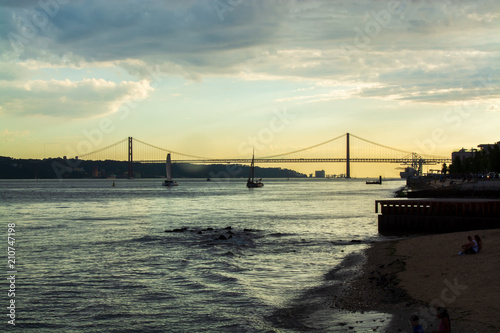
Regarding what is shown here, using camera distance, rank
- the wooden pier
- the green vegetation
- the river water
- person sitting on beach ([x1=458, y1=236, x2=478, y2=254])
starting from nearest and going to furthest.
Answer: the river water
person sitting on beach ([x1=458, y1=236, x2=478, y2=254])
the wooden pier
the green vegetation

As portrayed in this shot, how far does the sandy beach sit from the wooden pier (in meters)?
9.53

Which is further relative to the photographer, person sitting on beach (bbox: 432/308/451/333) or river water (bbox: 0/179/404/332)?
river water (bbox: 0/179/404/332)

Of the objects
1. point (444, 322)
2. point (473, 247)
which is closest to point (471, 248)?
point (473, 247)

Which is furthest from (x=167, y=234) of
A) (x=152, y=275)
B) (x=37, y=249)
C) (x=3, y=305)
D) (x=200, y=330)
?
(x=200, y=330)

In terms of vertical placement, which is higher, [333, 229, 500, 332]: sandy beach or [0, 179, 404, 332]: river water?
[333, 229, 500, 332]: sandy beach

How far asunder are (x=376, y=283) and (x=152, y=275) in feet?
28.8

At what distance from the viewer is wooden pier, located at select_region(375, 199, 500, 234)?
29469 mm

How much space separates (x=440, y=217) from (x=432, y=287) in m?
18.3

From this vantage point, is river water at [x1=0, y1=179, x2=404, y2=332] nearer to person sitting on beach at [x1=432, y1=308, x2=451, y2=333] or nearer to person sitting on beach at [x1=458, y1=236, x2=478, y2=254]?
person sitting on beach at [x1=432, y1=308, x2=451, y2=333]

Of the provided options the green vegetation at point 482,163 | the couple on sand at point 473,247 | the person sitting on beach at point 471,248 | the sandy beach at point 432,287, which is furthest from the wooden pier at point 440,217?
the green vegetation at point 482,163

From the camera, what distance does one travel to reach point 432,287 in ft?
46.6

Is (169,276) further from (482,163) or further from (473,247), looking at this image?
(482,163)

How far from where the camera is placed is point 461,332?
1050 centimetres

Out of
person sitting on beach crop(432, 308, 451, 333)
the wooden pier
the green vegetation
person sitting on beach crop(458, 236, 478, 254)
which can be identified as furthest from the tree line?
person sitting on beach crop(432, 308, 451, 333)
